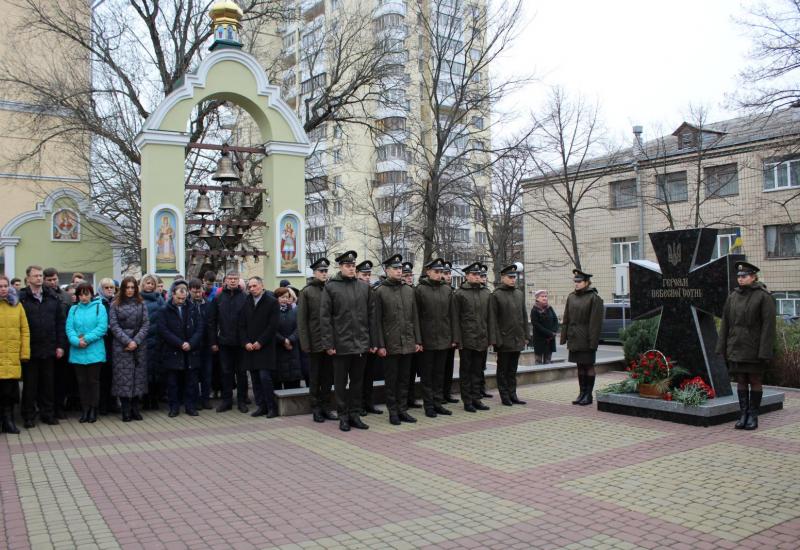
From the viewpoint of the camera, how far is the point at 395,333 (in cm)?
888

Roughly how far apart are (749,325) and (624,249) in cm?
2730

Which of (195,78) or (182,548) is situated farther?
(195,78)

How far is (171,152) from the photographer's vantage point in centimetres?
1352

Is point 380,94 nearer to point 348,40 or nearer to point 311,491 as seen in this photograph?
point 348,40

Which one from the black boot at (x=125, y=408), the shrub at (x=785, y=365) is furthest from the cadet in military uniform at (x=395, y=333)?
the shrub at (x=785, y=365)

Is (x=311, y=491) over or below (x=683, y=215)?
below

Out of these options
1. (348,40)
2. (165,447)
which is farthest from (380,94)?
(165,447)

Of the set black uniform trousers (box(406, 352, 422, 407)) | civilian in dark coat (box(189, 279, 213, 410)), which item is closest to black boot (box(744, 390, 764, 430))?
black uniform trousers (box(406, 352, 422, 407))

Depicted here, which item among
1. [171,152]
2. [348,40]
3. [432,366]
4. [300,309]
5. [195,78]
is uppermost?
[348,40]

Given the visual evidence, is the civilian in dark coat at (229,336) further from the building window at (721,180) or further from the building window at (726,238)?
the building window at (726,238)

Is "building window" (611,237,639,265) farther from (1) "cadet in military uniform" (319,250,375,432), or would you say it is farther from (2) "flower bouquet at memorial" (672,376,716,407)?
(1) "cadet in military uniform" (319,250,375,432)

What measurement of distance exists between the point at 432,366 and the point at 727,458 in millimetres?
3837

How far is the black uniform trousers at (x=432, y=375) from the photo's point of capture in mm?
9359

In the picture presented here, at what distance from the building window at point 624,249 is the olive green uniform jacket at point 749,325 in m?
26.3
